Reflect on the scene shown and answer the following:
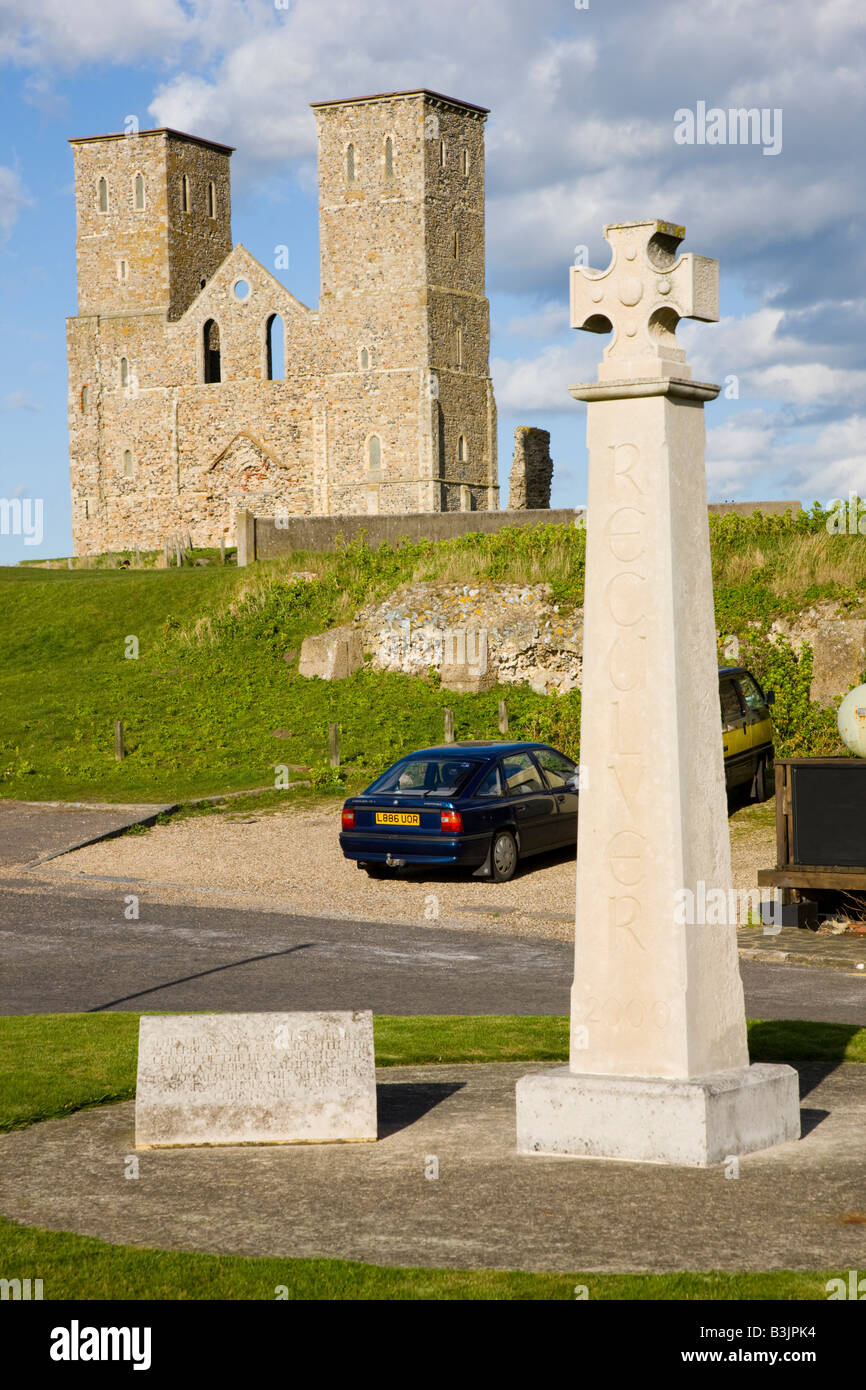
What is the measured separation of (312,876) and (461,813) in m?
2.24

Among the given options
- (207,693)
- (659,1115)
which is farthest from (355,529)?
(659,1115)

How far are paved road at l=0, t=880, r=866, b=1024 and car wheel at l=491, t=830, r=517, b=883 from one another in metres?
2.76

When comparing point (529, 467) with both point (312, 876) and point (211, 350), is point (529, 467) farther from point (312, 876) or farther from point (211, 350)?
point (312, 876)

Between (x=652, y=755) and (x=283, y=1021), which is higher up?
(x=652, y=755)

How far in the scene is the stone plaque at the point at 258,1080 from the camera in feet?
25.0

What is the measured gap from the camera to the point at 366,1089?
25.1 feet

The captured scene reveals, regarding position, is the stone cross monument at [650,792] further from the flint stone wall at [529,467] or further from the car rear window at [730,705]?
the flint stone wall at [529,467]

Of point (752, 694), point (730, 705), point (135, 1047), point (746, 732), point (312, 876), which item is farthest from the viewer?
point (752, 694)

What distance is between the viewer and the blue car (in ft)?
60.8

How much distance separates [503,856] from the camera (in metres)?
19.1

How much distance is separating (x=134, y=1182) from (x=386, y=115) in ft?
214

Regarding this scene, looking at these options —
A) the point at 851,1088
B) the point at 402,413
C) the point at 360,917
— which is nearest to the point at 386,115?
the point at 402,413
